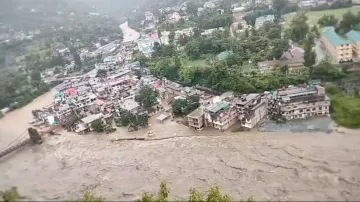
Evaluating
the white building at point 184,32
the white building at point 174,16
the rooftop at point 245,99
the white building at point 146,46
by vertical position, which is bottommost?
the rooftop at point 245,99

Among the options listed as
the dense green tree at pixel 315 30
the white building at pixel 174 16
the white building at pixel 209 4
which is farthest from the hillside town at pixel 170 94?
the white building at pixel 209 4

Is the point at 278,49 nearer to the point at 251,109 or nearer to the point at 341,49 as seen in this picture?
the point at 341,49

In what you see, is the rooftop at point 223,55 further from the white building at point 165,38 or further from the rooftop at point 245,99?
the white building at point 165,38

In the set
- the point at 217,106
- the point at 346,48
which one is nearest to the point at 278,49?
the point at 346,48

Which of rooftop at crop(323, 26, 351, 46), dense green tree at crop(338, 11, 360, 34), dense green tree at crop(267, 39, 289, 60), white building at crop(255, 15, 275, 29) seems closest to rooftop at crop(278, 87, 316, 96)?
rooftop at crop(323, 26, 351, 46)

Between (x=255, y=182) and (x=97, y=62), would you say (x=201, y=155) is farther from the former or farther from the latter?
(x=97, y=62)

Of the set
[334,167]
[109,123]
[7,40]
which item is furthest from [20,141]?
[7,40]
